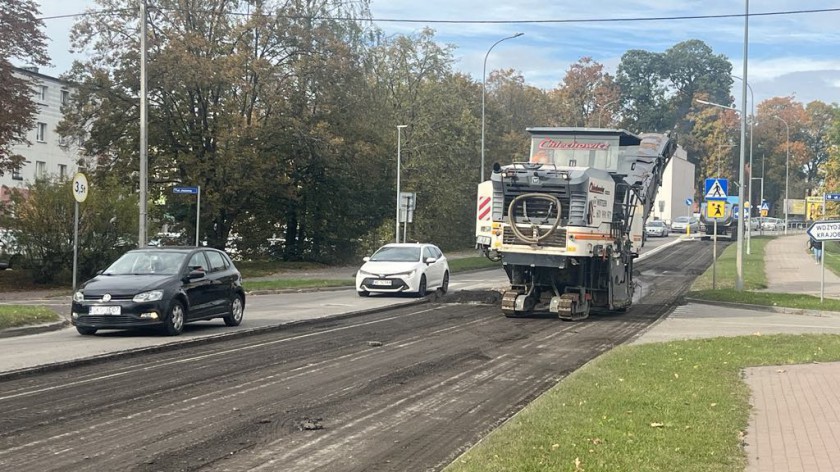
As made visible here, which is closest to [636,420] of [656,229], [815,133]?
[656,229]

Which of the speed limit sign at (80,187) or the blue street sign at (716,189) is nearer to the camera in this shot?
the speed limit sign at (80,187)

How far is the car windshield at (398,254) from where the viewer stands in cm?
2573

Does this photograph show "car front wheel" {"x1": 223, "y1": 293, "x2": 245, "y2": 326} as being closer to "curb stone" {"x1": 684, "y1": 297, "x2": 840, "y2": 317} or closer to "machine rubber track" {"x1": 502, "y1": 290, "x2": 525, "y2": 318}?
"machine rubber track" {"x1": 502, "y1": 290, "x2": 525, "y2": 318}

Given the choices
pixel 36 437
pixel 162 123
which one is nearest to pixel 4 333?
pixel 36 437

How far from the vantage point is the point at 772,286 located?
2997cm

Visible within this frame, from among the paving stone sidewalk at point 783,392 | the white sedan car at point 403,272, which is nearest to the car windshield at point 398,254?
the white sedan car at point 403,272

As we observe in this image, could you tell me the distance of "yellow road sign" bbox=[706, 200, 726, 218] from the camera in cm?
2573

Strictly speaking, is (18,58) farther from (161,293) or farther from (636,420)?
(636,420)

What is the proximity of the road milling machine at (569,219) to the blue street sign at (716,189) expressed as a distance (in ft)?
16.0

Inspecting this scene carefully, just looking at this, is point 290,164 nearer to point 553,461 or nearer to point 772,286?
point 772,286

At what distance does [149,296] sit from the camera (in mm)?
14555

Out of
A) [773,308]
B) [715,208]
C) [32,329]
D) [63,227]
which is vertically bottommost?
[32,329]

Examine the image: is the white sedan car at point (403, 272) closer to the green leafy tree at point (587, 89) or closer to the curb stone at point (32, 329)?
the curb stone at point (32, 329)

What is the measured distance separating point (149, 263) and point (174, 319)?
145cm
